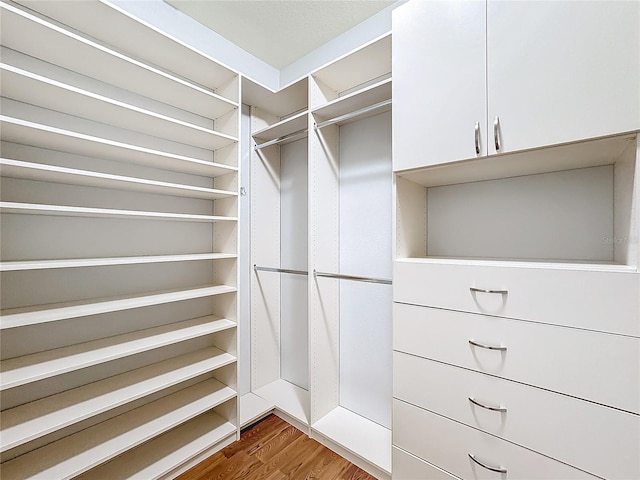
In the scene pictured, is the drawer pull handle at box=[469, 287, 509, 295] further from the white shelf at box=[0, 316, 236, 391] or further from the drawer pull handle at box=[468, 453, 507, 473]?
the white shelf at box=[0, 316, 236, 391]

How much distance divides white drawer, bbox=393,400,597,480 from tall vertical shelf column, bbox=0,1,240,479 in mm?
1050

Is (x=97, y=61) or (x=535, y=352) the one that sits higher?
(x=97, y=61)

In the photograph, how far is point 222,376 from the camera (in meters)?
1.93

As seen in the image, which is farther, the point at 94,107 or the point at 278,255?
the point at 278,255

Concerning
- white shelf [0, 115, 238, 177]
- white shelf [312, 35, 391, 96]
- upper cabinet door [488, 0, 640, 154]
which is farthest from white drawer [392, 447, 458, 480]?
white shelf [312, 35, 391, 96]

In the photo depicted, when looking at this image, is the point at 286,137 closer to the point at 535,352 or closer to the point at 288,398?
the point at 535,352

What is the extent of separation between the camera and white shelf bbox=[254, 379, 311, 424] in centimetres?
200

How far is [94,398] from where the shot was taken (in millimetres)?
1397

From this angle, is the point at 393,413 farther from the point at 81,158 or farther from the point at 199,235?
the point at 81,158

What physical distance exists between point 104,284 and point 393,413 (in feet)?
5.44

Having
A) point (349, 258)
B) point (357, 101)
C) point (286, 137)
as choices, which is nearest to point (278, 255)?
point (349, 258)

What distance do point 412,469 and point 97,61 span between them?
2448 millimetres

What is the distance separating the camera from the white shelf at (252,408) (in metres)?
1.95

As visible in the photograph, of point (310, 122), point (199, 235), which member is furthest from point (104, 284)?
point (310, 122)
